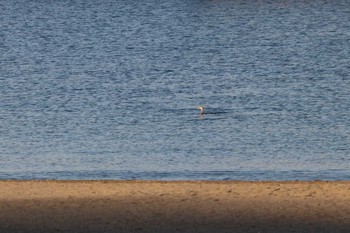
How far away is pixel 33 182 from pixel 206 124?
1078 centimetres

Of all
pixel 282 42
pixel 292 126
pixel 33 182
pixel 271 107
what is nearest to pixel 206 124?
pixel 292 126

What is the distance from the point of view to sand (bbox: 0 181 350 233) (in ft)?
46.5

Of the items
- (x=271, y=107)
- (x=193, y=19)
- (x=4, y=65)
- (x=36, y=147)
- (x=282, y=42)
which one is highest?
(x=193, y=19)

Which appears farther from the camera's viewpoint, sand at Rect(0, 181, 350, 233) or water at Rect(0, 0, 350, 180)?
water at Rect(0, 0, 350, 180)

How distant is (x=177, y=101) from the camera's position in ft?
110

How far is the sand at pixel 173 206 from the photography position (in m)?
14.2

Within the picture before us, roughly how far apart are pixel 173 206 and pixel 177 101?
18.3 meters

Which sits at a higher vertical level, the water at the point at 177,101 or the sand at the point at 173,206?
the water at the point at 177,101

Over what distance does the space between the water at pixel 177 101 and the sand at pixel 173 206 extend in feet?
9.91

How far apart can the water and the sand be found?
9.91 feet

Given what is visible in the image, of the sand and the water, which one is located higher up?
the water

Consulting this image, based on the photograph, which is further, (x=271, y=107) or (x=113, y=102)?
(x=113, y=102)

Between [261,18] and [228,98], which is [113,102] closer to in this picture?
[228,98]

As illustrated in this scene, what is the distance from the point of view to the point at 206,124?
1111 inches
